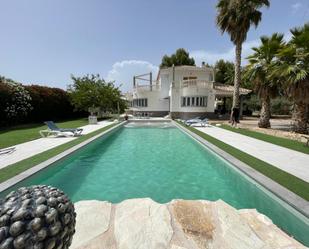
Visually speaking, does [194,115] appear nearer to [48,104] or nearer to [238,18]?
[238,18]

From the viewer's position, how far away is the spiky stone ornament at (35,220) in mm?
1582

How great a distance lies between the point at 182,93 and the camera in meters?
29.9

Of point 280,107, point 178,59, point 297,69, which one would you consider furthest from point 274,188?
point 178,59

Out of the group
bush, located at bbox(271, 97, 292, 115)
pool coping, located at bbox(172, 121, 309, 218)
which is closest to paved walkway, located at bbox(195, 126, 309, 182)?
pool coping, located at bbox(172, 121, 309, 218)

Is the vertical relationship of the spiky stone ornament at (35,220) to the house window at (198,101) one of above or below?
below

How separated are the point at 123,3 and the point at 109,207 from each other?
1690 centimetres

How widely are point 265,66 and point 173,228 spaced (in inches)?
667

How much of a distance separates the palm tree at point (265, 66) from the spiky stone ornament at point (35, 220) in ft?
57.1

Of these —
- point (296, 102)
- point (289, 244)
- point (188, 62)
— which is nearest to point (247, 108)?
point (188, 62)

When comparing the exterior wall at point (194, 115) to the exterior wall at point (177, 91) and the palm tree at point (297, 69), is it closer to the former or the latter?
the exterior wall at point (177, 91)

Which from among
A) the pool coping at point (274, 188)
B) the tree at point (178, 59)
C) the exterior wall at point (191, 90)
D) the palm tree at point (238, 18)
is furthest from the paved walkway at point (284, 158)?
the tree at point (178, 59)

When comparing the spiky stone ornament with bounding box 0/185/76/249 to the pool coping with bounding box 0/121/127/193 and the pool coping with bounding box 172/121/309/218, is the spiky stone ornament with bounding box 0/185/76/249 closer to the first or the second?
the pool coping with bounding box 0/121/127/193

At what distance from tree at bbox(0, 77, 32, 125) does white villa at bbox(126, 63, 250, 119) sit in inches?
758

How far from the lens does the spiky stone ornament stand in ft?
5.19
